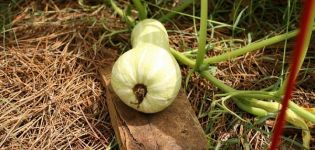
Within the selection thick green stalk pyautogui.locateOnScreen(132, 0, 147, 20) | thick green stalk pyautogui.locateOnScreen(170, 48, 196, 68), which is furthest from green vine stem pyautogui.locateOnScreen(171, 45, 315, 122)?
thick green stalk pyautogui.locateOnScreen(132, 0, 147, 20)

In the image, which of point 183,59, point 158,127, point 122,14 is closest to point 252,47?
point 183,59

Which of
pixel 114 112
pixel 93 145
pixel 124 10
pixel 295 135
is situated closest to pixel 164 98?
pixel 114 112

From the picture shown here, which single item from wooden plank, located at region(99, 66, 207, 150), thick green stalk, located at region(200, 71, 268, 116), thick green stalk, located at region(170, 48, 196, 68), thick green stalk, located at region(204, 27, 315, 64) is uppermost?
thick green stalk, located at region(204, 27, 315, 64)

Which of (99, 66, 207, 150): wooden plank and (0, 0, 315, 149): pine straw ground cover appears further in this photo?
(0, 0, 315, 149): pine straw ground cover

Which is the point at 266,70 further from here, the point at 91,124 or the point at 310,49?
the point at 91,124

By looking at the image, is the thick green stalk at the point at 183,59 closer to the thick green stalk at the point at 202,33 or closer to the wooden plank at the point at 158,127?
the thick green stalk at the point at 202,33

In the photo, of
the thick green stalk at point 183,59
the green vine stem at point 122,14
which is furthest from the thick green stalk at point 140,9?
the thick green stalk at point 183,59

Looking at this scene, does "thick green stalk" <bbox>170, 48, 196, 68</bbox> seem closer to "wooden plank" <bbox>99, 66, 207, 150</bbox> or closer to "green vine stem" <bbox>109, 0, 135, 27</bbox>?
"wooden plank" <bbox>99, 66, 207, 150</bbox>
